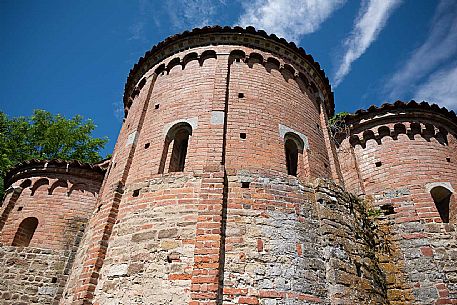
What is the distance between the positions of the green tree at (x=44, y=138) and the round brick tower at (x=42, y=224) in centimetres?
702

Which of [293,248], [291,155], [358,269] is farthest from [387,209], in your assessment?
[293,248]

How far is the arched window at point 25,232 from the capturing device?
33.2 ft

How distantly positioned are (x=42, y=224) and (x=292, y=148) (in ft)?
27.9

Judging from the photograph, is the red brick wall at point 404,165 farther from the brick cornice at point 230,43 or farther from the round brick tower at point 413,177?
the brick cornice at point 230,43

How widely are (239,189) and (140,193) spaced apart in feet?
7.06

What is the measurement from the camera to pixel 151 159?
734 centimetres

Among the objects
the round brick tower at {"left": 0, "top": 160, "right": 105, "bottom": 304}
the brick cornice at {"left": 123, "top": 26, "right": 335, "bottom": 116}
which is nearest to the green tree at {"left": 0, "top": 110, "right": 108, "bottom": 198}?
the round brick tower at {"left": 0, "top": 160, "right": 105, "bottom": 304}

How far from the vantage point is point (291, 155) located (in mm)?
8273

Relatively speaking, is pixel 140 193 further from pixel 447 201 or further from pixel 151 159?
pixel 447 201

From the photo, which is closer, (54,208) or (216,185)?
(216,185)

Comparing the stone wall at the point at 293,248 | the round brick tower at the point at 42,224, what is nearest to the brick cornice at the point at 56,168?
the round brick tower at the point at 42,224

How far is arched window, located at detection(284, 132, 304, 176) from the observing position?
7.96 metres

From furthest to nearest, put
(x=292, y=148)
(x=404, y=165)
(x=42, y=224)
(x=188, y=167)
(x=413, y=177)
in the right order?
(x=42, y=224) → (x=404, y=165) → (x=413, y=177) → (x=292, y=148) → (x=188, y=167)

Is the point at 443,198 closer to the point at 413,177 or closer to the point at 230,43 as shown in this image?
the point at 413,177
